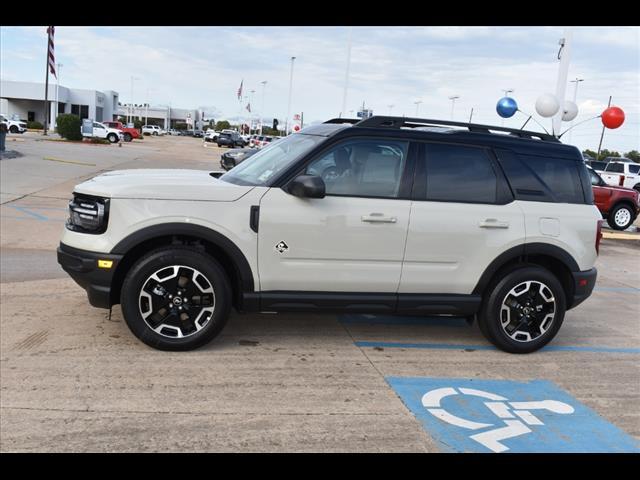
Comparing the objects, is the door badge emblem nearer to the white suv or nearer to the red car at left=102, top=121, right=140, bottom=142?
the white suv

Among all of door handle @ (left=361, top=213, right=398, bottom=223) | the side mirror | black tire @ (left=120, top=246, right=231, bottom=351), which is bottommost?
black tire @ (left=120, top=246, right=231, bottom=351)

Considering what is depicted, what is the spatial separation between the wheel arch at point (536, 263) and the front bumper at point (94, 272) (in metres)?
3.00

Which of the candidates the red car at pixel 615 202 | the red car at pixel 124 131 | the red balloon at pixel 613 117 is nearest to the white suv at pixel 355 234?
the red car at pixel 615 202

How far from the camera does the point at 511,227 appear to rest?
4949 millimetres

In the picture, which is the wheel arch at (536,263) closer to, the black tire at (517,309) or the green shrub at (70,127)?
the black tire at (517,309)

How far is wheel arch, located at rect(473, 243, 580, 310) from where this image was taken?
195 inches

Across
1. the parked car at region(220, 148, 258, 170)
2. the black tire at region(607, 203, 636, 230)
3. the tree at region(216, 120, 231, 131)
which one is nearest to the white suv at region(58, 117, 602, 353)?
the parked car at region(220, 148, 258, 170)

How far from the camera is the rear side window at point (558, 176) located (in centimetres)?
514

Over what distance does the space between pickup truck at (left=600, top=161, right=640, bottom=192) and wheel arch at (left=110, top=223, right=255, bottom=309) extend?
2342 centimetres

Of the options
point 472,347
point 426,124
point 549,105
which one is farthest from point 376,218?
point 549,105

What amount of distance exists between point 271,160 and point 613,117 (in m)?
16.8

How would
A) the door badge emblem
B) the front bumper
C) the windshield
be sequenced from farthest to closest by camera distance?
the windshield
the door badge emblem
the front bumper

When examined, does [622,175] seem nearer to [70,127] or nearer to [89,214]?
[89,214]
